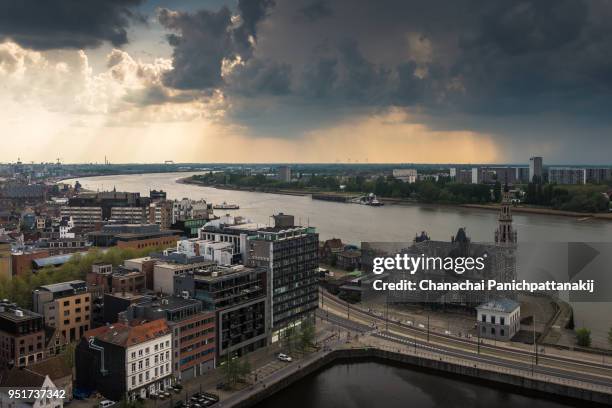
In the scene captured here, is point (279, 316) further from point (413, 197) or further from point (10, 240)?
point (413, 197)

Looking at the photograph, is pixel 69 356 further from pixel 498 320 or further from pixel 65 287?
pixel 498 320

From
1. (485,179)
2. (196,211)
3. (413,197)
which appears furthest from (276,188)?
(196,211)

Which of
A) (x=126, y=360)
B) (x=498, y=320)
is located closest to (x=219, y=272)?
(x=126, y=360)

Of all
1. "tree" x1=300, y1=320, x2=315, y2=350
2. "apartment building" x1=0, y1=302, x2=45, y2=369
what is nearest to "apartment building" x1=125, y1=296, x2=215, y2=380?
"apartment building" x1=0, y1=302, x2=45, y2=369

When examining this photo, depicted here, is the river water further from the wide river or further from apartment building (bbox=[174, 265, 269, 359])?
the wide river

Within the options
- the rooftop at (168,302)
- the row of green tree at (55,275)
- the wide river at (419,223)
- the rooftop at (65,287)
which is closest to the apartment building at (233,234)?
the rooftop at (168,302)

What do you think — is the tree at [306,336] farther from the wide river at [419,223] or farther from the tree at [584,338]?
the wide river at [419,223]
